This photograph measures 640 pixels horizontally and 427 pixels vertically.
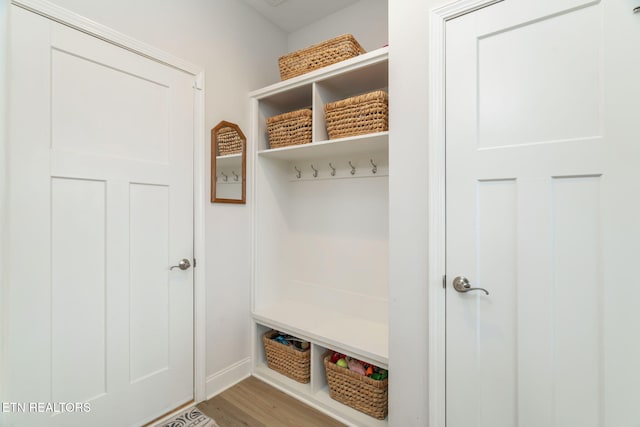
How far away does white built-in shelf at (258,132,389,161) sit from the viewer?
1.70 meters

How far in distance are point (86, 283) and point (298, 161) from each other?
1.62 metres

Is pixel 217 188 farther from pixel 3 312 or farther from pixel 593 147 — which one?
pixel 593 147

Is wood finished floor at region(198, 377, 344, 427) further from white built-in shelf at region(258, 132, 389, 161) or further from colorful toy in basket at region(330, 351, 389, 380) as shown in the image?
white built-in shelf at region(258, 132, 389, 161)

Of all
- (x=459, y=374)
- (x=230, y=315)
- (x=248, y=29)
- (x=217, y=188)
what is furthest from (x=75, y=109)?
(x=459, y=374)

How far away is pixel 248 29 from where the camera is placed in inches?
87.0

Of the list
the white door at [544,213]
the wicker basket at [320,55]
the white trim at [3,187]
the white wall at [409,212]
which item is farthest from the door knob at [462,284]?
the white trim at [3,187]

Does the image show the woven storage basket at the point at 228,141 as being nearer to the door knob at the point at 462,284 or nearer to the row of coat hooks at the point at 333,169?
the row of coat hooks at the point at 333,169

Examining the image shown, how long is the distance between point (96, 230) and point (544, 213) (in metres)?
2.04

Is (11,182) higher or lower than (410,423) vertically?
higher

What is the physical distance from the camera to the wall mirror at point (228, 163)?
1.96 m

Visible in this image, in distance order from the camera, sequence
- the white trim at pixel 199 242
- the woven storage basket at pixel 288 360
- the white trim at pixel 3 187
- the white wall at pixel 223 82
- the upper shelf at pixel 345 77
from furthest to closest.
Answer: the woven storage basket at pixel 288 360, the white trim at pixel 199 242, the white wall at pixel 223 82, the upper shelf at pixel 345 77, the white trim at pixel 3 187

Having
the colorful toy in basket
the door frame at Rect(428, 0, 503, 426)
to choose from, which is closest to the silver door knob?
the colorful toy in basket

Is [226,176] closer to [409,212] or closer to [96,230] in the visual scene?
[96,230]

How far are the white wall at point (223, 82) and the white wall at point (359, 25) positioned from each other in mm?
427
